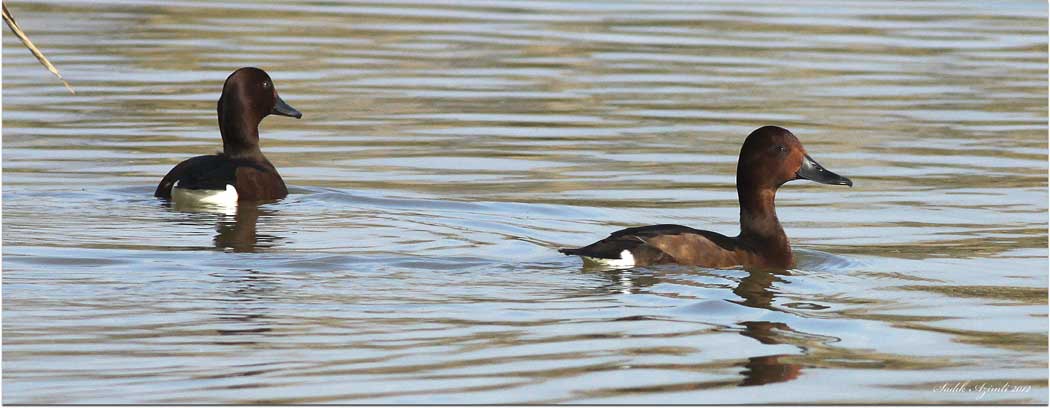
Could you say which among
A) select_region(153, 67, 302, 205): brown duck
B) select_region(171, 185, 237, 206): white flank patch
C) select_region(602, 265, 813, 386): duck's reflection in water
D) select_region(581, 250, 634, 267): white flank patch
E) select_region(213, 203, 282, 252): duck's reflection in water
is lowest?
select_region(602, 265, 813, 386): duck's reflection in water

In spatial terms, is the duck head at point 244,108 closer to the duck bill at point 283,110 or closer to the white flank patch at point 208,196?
the duck bill at point 283,110

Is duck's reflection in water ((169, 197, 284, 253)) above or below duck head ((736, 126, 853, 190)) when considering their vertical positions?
below

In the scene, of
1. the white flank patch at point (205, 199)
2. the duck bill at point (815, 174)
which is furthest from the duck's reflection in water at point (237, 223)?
the duck bill at point (815, 174)

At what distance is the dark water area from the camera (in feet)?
24.2

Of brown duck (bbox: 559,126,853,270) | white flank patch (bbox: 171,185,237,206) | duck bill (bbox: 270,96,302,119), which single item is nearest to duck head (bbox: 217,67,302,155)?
duck bill (bbox: 270,96,302,119)

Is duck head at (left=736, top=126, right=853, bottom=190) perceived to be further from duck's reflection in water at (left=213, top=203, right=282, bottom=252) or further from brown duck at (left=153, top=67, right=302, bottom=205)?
brown duck at (left=153, top=67, right=302, bottom=205)

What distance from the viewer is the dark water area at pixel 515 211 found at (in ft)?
24.2

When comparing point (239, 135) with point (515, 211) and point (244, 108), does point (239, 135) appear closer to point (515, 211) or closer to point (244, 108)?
A: point (244, 108)

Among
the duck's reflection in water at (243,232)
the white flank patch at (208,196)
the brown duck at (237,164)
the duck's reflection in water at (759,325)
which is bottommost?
the duck's reflection in water at (759,325)

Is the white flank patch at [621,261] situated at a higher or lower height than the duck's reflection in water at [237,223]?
higher

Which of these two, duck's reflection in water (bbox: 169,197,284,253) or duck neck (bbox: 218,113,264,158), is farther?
duck neck (bbox: 218,113,264,158)

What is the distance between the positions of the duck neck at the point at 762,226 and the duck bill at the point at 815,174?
8.4 inches

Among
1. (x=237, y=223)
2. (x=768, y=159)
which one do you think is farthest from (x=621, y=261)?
(x=237, y=223)

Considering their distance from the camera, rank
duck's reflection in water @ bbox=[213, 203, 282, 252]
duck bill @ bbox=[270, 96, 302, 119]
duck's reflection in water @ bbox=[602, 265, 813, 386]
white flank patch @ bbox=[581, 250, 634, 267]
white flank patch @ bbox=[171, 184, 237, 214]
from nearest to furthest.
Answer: duck's reflection in water @ bbox=[602, 265, 813, 386]
white flank patch @ bbox=[581, 250, 634, 267]
duck's reflection in water @ bbox=[213, 203, 282, 252]
white flank patch @ bbox=[171, 184, 237, 214]
duck bill @ bbox=[270, 96, 302, 119]
